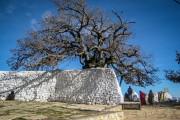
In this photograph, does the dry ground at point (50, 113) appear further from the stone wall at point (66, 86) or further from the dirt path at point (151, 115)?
the stone wall at point (66, 86)

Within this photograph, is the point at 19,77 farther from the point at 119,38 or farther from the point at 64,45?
the point at 119,38

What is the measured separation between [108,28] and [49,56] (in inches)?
248

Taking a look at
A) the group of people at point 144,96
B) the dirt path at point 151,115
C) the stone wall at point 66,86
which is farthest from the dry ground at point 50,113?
the group of people at point 144,96

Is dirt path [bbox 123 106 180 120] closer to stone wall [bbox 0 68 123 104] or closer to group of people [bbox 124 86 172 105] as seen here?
stone wall [bbox 0 68 123 104]

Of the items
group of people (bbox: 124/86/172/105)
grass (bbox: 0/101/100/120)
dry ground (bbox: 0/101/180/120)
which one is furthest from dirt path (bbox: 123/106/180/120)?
group of people (bbox: 124/86/172/105)

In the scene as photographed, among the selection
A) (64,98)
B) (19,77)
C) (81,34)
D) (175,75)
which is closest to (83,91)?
(64,98)

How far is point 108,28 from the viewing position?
3067 cm

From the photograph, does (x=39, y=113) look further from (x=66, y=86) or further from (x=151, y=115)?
(x=66, y=86)

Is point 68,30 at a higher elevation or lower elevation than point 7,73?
higher

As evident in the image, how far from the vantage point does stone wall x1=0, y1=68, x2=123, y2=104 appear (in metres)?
24.2

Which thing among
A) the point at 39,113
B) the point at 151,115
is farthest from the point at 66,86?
the point at 39,113

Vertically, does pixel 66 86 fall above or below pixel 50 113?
above

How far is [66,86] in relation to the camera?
24844 mm

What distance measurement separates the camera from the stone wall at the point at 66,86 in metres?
24.2
